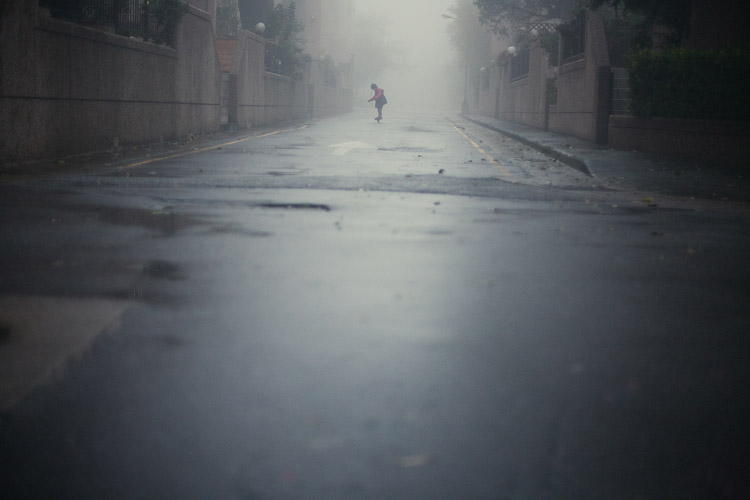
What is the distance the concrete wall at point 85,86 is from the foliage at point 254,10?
70.5 ft

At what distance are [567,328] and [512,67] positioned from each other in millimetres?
43264

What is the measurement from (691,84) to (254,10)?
34497 millimetres

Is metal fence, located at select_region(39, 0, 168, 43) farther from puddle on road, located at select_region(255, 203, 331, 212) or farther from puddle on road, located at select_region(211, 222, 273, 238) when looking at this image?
puddle on road, located at select_region(211, 222, 273, 238)

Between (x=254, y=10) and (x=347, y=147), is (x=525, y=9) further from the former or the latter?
(x=347, y=147)

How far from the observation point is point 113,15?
20.2m

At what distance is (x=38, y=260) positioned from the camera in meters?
6.62

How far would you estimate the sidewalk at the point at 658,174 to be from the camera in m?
12.7

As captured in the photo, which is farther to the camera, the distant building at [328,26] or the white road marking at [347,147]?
the distant building at [328,26]

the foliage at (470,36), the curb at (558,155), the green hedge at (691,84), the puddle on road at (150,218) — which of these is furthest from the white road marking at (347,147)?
the foliage at (470,36)

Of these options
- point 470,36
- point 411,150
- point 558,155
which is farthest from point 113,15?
point 470,36

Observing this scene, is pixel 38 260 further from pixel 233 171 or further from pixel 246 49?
pixel 246 49

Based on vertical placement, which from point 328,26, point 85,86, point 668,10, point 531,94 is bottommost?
point 85,86

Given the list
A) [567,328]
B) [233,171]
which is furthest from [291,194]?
[567,328]

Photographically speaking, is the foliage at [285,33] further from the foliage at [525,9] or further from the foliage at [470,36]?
the foliage at [470,36]
